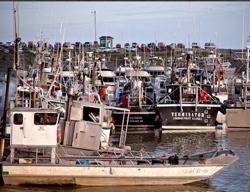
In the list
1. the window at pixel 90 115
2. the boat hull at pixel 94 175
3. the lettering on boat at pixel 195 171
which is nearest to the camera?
the boat hull at pixel 94 175

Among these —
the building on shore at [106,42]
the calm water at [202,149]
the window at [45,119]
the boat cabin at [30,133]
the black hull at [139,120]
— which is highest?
the building on shore at [106,42]

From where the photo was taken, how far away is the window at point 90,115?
20391 mm

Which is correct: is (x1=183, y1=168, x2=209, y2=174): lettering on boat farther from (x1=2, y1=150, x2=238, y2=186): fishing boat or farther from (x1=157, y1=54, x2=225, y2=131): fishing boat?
(x1=157, y1=54, x2=225, y2=131): fishing boat

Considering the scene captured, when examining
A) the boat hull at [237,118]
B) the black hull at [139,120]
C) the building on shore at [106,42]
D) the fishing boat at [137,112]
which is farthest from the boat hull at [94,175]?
the building on shore at [106,42]

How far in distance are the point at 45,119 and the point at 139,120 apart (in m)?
16.9

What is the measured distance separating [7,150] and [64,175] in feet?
10.5

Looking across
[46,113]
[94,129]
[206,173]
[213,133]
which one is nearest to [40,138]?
[46,113]

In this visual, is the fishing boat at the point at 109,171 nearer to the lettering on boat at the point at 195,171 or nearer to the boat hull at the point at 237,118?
the lettering on boat at the point at 195,171

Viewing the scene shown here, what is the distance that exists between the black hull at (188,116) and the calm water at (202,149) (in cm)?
121

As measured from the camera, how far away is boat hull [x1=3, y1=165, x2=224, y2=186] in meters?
18.9

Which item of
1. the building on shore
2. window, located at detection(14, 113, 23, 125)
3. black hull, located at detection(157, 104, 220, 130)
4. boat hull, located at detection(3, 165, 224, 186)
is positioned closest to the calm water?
boat hull, located at detection(3, 165, 224, 186)

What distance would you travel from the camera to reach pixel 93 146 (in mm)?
20453

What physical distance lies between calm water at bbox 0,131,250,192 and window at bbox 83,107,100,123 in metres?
2.47

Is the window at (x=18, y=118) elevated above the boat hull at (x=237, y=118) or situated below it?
above
